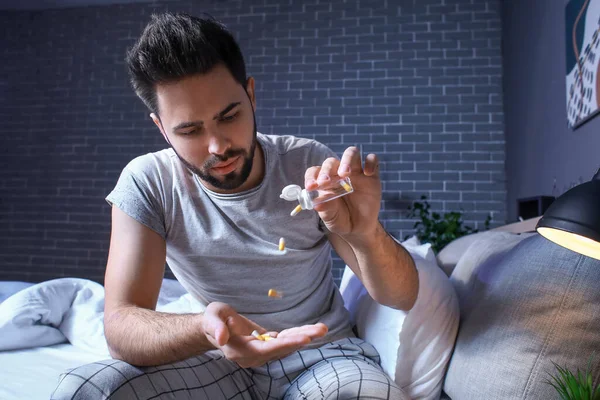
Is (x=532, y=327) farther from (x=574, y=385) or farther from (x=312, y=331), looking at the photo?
(x=312, y=331)

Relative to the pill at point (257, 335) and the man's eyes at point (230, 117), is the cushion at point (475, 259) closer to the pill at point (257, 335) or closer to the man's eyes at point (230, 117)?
the pill at point (257, 335)

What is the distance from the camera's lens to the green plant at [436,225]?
328cm

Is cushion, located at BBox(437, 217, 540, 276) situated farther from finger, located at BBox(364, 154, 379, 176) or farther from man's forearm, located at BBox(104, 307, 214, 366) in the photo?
man's forearm, located at BBox(104, 307, 214, 366)

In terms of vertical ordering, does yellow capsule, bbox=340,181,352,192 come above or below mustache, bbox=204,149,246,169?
A: below

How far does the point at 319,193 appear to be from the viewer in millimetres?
976

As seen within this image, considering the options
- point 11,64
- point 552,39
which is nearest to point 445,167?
point 552,39

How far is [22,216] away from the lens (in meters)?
4.36

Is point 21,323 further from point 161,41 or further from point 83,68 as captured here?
point 83,68

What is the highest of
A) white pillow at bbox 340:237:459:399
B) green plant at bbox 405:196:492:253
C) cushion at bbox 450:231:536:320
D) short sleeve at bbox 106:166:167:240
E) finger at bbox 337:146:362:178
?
finger at bbox 337:146:362:178

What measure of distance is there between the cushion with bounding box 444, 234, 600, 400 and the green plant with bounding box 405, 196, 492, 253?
2.16m

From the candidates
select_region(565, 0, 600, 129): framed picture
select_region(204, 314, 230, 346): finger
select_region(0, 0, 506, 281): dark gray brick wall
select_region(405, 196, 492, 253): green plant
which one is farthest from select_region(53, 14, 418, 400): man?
select_region(0, 0, 506, 281): dark gray brick wall

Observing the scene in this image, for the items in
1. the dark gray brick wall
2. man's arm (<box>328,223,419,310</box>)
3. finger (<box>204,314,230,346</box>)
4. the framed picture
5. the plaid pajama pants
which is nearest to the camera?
finger (<box>204,314,230,346</box>)

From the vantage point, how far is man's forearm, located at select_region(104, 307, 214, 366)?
956 mm

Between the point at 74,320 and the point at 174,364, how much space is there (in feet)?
3.58
